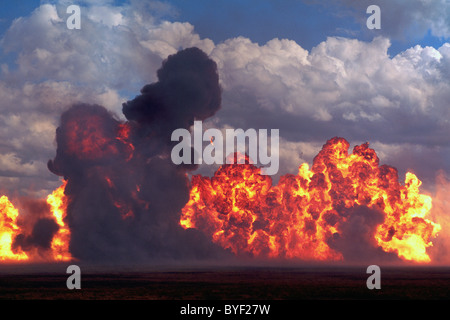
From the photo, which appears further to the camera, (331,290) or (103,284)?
(103,284)
